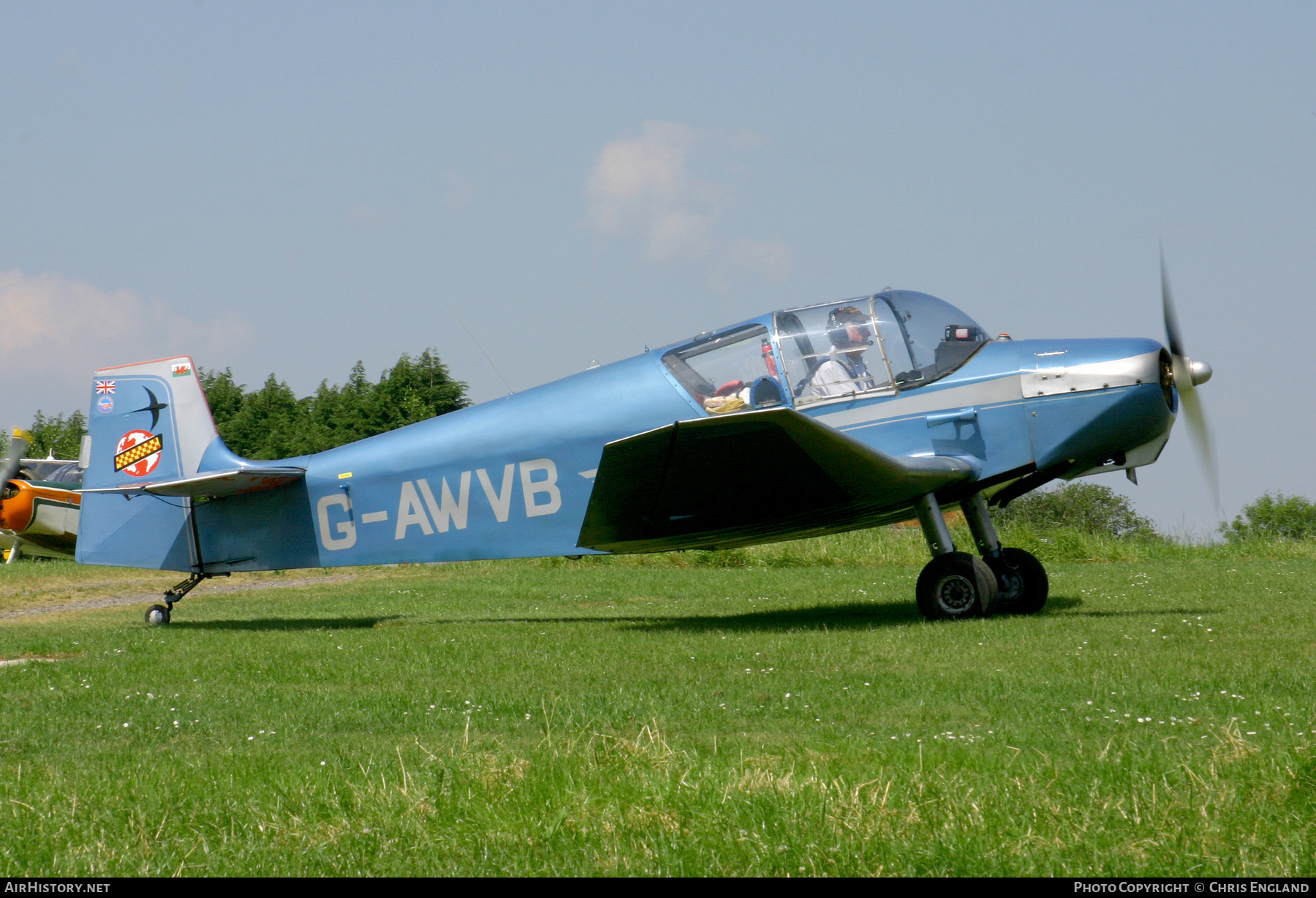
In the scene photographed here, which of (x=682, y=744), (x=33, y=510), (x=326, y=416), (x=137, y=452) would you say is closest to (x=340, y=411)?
(x=326, y=416)

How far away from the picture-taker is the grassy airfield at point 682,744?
317cm

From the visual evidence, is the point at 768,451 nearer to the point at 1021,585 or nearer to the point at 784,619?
the point at 784,619

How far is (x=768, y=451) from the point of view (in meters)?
8.38

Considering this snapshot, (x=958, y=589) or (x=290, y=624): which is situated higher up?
(x=290, y=624)

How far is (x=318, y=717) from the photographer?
5.76 m

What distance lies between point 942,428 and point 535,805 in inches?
256

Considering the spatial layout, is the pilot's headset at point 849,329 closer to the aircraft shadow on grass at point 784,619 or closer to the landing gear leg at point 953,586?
the landing gear leg at point 953,586

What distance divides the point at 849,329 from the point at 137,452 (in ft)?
24.2

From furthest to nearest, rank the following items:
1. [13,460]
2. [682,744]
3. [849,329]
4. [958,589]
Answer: [13,460] < [849,329] < [958,589] < [682,744]

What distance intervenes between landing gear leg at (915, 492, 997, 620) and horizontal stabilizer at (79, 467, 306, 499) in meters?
6.09

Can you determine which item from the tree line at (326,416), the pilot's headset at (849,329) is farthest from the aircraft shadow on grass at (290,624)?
the tree line at (326,416)

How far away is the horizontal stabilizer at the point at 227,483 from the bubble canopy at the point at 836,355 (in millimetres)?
4315
